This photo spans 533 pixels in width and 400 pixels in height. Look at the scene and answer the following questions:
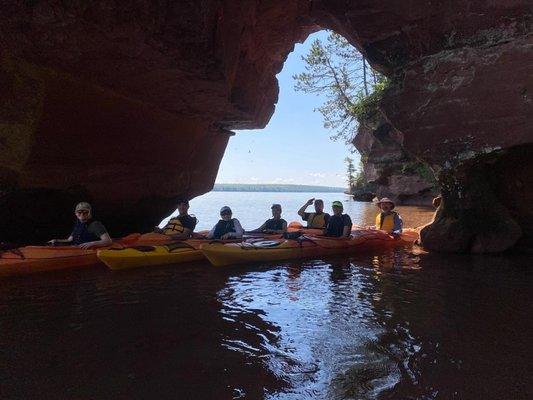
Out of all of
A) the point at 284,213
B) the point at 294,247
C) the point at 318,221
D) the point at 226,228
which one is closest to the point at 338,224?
the point at 318,221

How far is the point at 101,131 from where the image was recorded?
28.7 ft

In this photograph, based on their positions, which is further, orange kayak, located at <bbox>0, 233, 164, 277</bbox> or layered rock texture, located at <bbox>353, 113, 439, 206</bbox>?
layered rock texture, located at <bbox>353, 113, 439, 206</bbox>

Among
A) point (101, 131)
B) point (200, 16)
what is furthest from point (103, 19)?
point (101, 131)

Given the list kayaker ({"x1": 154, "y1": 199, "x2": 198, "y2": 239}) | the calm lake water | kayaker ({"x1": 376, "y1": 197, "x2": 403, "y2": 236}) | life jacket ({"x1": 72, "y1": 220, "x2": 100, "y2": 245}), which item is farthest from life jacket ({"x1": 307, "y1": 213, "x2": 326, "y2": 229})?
life jacket ({"x1": 72, "y1": 220, "x2": 100, "y2": 245})

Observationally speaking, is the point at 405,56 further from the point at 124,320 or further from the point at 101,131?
the point at 124,320

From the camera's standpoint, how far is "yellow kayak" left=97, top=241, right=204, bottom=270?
7.76m

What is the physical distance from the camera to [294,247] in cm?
912

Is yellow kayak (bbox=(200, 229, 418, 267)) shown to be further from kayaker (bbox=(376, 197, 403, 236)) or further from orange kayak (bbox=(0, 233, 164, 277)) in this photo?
orange kayak (bbox=(0, 233, 164, 277))

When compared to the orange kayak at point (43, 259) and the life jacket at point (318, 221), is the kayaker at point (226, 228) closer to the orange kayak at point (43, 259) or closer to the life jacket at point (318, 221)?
the orange kayak at point (43, 259)

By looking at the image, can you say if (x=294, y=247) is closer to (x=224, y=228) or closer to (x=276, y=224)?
(x=224, y=228)

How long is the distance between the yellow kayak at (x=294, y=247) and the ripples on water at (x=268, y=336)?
88cm

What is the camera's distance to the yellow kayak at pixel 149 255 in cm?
776

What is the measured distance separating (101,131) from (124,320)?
5023 millimetres

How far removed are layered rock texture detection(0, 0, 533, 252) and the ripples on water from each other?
2431 mm
